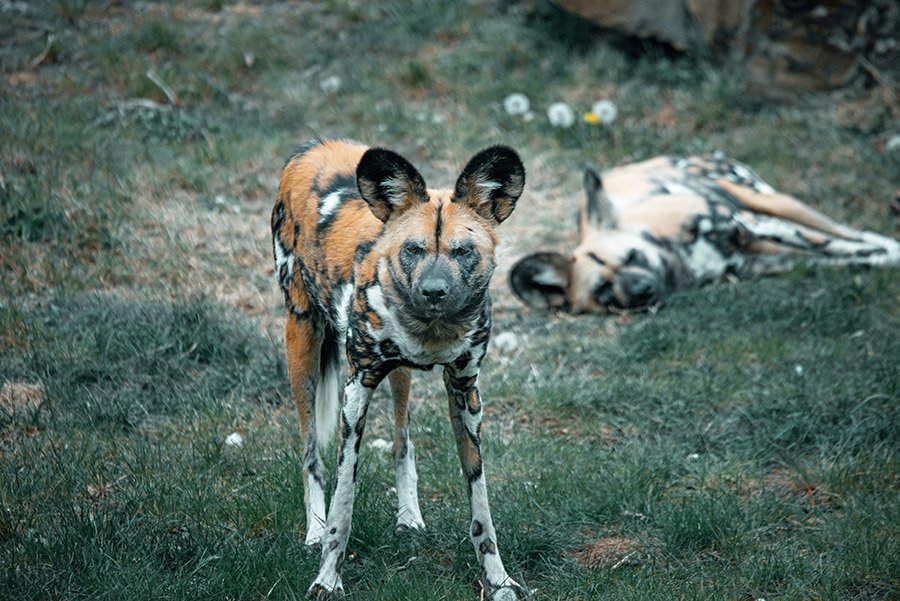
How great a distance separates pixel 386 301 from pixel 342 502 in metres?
0.64

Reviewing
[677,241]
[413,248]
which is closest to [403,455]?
[413,248]

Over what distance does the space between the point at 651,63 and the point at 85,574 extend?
21.7 ft

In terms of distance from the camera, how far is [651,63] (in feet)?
27.6

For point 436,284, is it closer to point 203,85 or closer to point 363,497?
point 363,497

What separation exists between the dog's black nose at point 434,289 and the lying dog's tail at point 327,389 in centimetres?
95

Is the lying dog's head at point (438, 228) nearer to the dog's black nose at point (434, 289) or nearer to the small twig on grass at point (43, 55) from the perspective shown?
the dog's black nose at point (434, 289)

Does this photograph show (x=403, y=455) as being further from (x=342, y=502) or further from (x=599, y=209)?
(x=599, y=209)

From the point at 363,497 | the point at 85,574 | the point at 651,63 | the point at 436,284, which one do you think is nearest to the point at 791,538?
the point at 363,497

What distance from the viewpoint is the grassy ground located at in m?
3.28

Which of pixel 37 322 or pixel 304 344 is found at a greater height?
pixel 304 344

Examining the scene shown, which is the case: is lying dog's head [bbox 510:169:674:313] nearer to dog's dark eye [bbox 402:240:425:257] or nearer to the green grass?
the green grass

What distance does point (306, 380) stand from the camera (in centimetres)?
356

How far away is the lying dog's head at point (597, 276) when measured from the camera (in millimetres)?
6000

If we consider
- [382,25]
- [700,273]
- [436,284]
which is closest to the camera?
[436,284]
